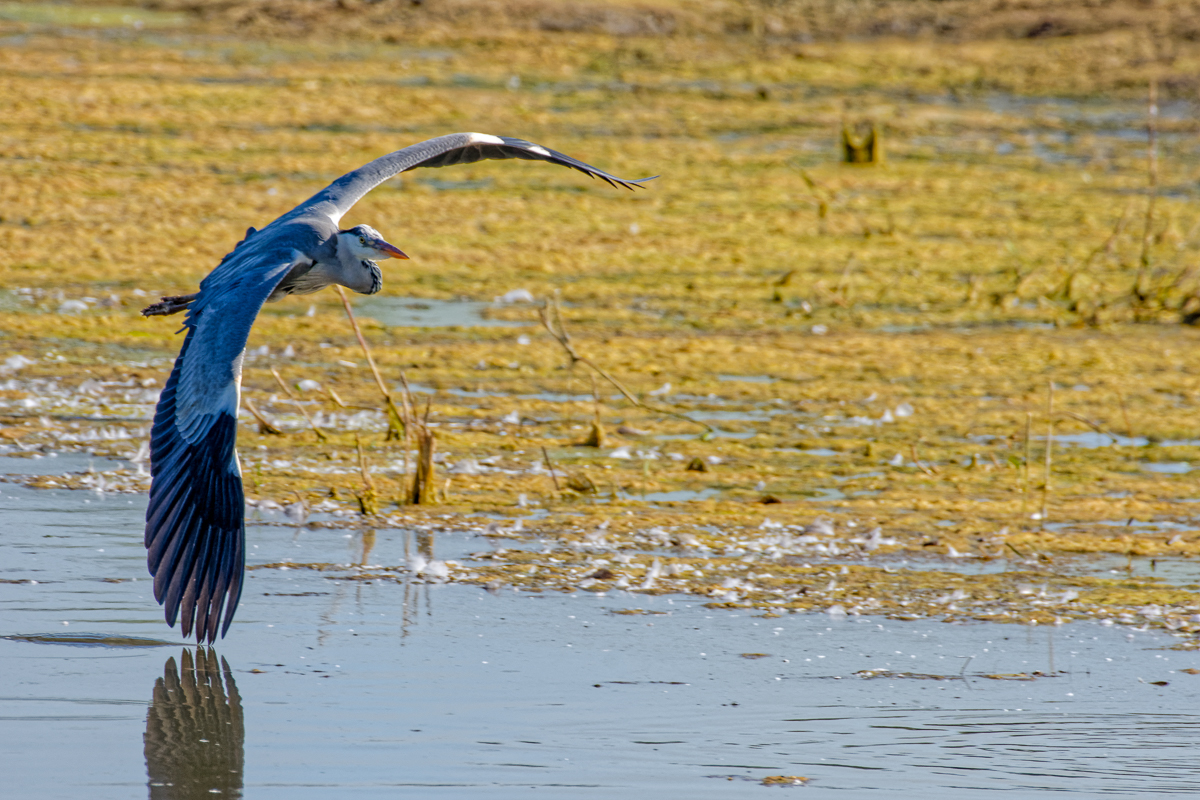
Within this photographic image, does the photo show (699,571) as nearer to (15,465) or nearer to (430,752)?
(430,752)

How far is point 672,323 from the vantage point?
379 inches

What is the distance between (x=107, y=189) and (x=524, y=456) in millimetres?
5967

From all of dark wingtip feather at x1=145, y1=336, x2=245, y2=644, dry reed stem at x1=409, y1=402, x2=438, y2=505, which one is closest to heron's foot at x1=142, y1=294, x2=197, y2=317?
dry reed stem at x1=409, y1=402, x2=438, y2=505

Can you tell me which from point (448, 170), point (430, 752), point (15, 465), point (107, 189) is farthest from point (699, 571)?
point (448, 170)

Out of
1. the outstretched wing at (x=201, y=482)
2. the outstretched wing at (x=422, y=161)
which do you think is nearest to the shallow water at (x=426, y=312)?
the outstretched wing at (x=422, y=161)

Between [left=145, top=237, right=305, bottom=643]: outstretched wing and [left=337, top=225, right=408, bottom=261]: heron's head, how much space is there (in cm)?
128

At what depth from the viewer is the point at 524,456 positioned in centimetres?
703

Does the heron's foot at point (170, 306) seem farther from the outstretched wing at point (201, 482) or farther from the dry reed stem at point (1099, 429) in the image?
the dry reed stem at point (1099, 429)

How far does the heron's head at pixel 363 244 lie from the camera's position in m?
5.93

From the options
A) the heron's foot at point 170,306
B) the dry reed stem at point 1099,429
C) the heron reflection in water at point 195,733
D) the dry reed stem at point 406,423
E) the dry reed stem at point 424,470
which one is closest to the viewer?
the heron reflection in water at point 195,733

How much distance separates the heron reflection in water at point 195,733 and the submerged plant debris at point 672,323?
1047 mm

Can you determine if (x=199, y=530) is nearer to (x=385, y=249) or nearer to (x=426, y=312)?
(x=385, y=249)

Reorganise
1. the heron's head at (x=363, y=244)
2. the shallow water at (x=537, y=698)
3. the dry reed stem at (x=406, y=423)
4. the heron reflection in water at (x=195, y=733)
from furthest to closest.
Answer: the dry reed stem at (x=406, y=423)
the heron's head at (x=363, y=244)
the shallow water at (x=537, y=698)
the heron reflection in water at (x=195, y=733)

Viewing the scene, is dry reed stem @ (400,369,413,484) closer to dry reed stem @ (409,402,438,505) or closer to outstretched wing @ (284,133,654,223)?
dry reed stem @ (409,402,438,505)
